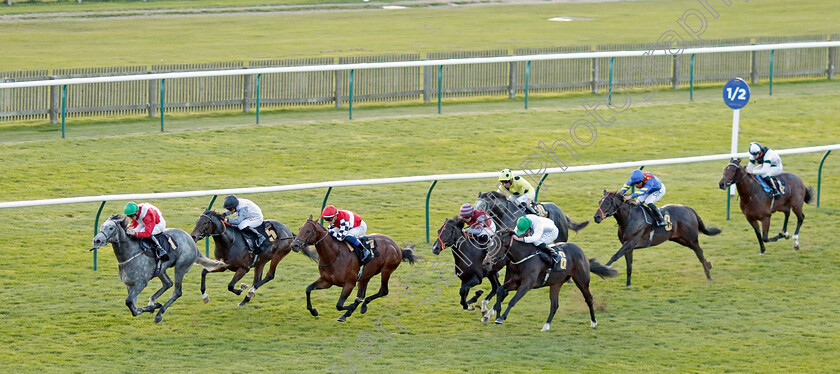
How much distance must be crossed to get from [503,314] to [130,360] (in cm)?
401

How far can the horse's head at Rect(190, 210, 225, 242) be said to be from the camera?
12.8 meters

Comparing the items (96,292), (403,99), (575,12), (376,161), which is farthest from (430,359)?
(575,12)

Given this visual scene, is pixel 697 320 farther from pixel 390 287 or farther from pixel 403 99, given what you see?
pixel 403 99

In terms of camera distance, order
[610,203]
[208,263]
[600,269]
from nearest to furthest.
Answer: [600,269], [208,263], [610,203]

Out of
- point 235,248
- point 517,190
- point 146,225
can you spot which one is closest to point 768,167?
point 517,190

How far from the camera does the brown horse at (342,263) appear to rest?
1227cm

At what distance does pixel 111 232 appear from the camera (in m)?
11.9

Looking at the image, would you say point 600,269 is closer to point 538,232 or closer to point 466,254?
point 538,232

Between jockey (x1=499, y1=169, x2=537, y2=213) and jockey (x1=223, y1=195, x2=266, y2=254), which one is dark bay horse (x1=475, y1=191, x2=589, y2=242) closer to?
jockey (x1=499, y1=169, x2=537, y2=213)

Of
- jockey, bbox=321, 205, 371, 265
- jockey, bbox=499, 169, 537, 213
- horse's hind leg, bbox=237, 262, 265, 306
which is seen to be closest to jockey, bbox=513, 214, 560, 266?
jockey, bbox=499, 169, 537, 213

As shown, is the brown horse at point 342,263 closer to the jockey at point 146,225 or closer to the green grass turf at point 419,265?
the green grass turf at point 419,265

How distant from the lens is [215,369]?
1113 cm

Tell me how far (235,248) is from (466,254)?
2.71 m

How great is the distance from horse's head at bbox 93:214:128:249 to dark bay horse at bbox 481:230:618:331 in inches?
154
